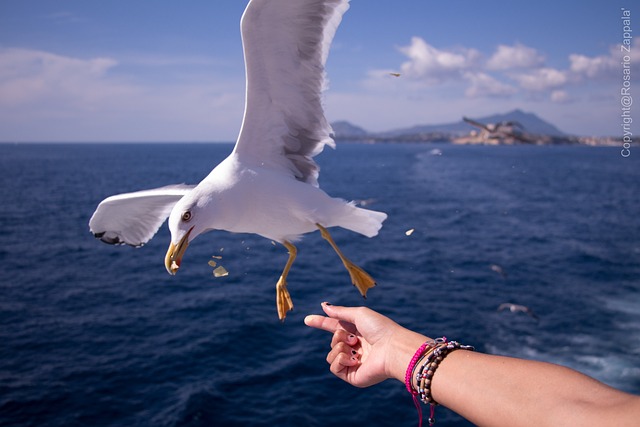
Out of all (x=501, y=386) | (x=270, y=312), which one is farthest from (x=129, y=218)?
(x=270, y=312)

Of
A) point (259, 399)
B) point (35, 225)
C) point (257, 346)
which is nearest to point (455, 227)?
point (257, 346)

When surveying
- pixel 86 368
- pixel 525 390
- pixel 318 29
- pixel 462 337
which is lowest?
pixel 86 368

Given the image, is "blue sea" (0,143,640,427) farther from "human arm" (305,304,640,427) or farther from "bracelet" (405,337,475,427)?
"bracelet" (405,337,475,427)

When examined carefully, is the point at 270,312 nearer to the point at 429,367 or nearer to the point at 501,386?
the point at 429,367

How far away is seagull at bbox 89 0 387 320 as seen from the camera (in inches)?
107

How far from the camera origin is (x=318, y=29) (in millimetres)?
3039

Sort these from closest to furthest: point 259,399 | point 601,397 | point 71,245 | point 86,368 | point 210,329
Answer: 1. point 601,397
2. point 259,399
3. point 86,368
4. point 210,329
5. point 71,245

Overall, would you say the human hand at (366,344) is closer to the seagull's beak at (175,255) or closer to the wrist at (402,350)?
the wrist at (402,350)

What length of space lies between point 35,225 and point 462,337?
37.9m

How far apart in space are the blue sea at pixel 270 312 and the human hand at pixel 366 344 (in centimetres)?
1265

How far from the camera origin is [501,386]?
1961 millimetres

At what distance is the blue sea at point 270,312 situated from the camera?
1600 centimetres

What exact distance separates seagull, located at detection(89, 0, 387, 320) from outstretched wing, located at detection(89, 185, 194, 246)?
0.03 metres

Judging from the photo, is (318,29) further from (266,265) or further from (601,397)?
(266,265)
